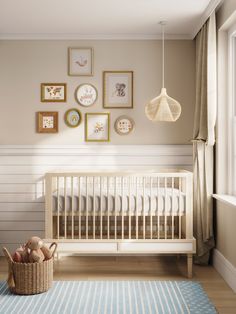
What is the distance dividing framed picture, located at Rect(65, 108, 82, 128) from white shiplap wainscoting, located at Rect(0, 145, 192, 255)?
23 cm

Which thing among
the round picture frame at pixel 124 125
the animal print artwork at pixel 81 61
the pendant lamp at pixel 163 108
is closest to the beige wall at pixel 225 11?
the pendant lamp at pixel 163 108

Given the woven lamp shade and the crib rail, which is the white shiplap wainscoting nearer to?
the woven lamp shade

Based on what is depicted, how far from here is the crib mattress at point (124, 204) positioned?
3.67 m

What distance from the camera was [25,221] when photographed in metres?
4.48

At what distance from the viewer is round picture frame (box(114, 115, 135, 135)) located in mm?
4480

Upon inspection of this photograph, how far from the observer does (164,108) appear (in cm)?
408

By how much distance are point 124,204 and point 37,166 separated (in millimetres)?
1205

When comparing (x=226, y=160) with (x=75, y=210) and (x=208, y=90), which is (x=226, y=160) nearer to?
(x=208, y=90)

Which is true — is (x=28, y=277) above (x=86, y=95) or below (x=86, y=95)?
below

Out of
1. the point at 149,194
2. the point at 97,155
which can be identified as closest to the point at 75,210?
the point at 149,194

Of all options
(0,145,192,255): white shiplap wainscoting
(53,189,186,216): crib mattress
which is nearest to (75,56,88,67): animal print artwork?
(0,145,192,255): white shiplap wainscoting

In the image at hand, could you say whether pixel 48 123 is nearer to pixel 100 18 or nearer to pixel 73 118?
pixel 73 118

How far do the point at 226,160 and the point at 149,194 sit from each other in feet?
2.40

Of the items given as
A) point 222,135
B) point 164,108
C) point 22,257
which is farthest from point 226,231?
point 22,257
